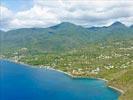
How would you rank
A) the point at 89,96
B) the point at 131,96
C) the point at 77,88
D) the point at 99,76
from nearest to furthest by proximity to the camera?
the point at 131,96 < the point at 89,96 < the point at 77,88 < the point at 99,76

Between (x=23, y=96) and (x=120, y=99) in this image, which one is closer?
(x=120, y=99)

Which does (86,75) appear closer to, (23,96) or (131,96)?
(23,96)

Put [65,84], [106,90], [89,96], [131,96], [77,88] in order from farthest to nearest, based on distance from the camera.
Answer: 1. [65,84]
2. [77,88]
3. [106,90]
4. [89,96]
5. [131,96]

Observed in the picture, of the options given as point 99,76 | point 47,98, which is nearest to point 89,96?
point 47,98

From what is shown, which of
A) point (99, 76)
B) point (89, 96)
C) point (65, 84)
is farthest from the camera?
point (99, 76)

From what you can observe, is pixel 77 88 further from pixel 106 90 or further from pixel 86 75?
pixel 86 75

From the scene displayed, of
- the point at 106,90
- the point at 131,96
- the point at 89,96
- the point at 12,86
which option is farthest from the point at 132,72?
the point at 12,86

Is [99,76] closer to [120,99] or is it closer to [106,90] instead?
[106,90]

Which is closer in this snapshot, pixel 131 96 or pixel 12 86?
pixel 131 96

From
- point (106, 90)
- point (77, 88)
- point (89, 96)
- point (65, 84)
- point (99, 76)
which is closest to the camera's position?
point (89, 96)
